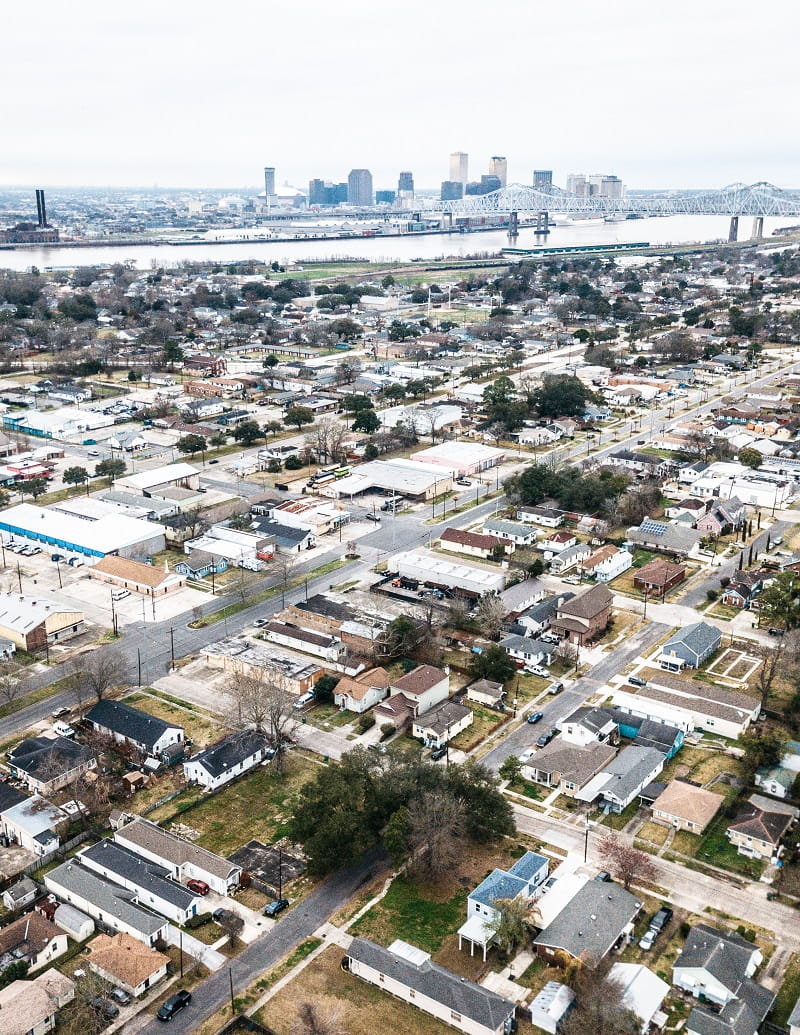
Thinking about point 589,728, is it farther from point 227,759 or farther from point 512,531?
point 512,531

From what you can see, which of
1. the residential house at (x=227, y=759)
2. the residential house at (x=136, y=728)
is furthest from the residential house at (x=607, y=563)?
the residential house at (x=136, y=728)

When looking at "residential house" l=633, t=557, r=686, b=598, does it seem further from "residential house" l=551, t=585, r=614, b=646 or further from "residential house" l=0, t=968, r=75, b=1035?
"residential house" l=0, t=968, r=75, b=1035

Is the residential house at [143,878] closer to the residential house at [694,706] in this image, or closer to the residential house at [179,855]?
the residential house at [179,855]

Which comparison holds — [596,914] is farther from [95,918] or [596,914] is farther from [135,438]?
[135,438]

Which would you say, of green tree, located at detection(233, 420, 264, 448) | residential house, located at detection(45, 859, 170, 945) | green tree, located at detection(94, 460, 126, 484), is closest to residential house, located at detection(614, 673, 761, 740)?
residential house, located at detection(45, 859, 170, 945)

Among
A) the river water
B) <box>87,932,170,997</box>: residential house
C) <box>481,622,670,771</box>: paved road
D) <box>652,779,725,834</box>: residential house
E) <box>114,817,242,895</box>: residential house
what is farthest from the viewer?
the river water
